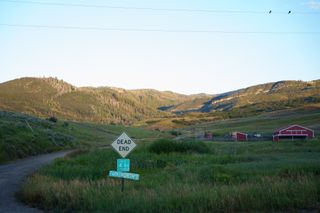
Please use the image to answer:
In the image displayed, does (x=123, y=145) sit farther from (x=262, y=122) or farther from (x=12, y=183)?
(x=262, y=122)

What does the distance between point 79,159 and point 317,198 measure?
18.1 meters

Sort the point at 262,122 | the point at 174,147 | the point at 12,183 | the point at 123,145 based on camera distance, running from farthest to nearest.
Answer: the point at 262,122, the point at 174,147, the point at 12,183, the point at 123,145

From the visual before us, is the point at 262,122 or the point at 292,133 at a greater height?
the point at 262,122

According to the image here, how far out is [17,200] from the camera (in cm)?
1476

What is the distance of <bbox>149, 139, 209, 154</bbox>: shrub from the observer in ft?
108

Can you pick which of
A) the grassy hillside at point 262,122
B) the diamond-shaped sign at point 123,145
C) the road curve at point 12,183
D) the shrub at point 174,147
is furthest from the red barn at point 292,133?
the diamond-shaped sign at point 123,145

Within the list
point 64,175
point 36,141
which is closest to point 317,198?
point 64,175

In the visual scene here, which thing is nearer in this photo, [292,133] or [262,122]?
[292,133]

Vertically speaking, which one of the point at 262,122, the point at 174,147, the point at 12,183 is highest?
the point at 262,122

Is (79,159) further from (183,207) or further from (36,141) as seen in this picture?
(183,207)

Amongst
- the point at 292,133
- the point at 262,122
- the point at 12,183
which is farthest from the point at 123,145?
the point at 262,122

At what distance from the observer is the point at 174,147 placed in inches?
1318

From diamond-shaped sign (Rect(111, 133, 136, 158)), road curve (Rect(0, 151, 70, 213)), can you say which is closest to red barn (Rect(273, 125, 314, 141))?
road curve (Rect(0, 151, 70, 213))

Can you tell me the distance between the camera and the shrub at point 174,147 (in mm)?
32812
